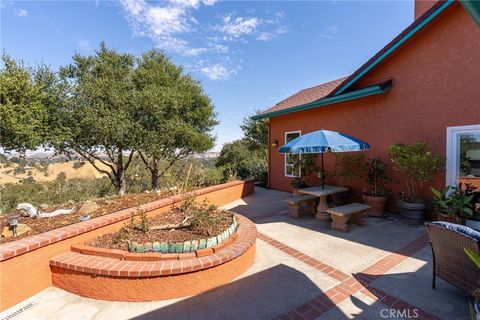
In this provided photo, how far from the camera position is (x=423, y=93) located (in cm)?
612

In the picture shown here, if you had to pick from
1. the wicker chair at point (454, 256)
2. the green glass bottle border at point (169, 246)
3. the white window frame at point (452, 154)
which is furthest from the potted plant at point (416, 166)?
the green glass bottle border at point (169, 246)

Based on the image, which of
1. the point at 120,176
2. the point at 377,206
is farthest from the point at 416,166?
the point at 120,176

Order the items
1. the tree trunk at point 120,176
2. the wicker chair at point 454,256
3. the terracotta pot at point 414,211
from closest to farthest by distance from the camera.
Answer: the wicker chair at point 454,256, the terracotta pot at point 414,211, the tree trunk at point 120,176

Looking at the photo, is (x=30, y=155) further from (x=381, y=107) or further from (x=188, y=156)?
(x=381, y=107)

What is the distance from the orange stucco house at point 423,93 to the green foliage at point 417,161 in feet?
1.47

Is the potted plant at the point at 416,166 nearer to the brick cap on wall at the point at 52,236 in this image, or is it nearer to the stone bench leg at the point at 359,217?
the stone bench leg at the point at 359,217

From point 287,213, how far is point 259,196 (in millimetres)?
2666

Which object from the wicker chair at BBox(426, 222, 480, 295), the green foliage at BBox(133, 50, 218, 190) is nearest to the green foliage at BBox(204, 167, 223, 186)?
the green foliage at BBox(133, 50, 218, 190)

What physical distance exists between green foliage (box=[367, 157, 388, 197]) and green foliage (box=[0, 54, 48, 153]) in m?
11.2

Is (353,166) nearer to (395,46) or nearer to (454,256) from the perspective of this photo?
(395,46)

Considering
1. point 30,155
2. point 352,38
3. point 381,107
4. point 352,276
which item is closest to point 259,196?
point 381,107

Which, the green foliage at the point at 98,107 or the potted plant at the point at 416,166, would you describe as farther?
the green foliage at the point at 98,107

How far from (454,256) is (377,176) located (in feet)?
13.7

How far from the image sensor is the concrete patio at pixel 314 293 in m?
2.79
